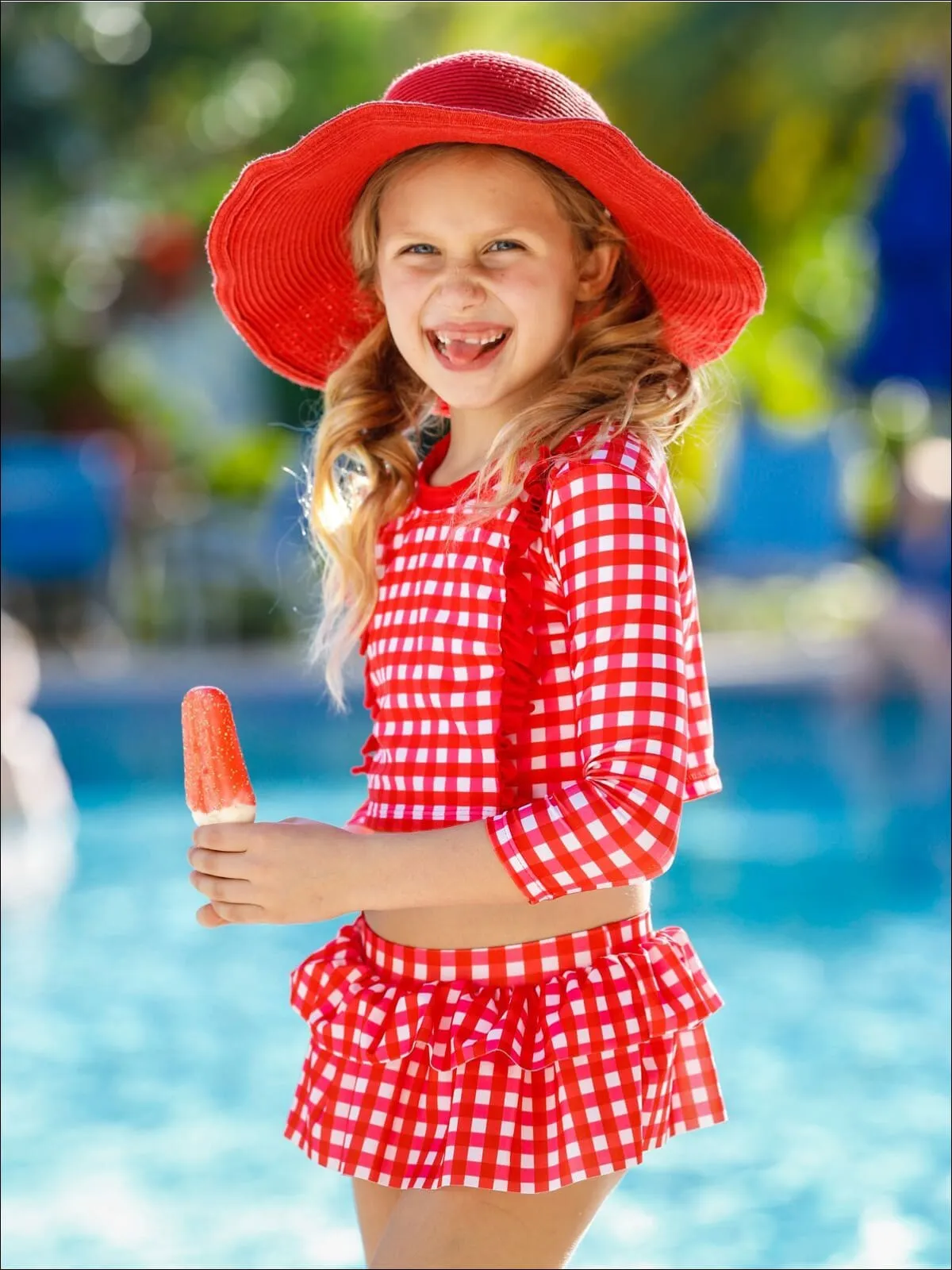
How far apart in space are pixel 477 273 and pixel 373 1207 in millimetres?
1249

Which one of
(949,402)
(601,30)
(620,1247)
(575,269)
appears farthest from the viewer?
(601,30)

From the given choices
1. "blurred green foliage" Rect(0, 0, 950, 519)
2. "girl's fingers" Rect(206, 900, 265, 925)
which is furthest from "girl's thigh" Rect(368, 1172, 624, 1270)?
"blurred green foliage" Rect(0, 0, 950, 519)

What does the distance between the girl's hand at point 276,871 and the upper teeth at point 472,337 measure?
0.68m

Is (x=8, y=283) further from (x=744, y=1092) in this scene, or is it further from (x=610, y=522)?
(x=610, y=522)

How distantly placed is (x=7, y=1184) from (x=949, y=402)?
39.4 ft

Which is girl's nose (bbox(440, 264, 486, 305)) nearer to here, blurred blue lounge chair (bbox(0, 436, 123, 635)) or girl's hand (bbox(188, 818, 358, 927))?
girl's hand (bbox(188, 818, 358, 927))

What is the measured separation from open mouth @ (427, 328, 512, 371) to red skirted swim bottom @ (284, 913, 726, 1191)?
2.50ft

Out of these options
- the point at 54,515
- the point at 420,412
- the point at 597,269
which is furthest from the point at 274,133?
the point at 597,269

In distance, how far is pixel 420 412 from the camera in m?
2.73

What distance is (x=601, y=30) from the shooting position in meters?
19.9

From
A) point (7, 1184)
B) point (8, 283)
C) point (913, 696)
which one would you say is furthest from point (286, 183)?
point (8, 283)

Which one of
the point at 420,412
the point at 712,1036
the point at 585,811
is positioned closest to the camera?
the point at 585,811

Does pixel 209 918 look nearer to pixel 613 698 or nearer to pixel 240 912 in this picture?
pixel 240 912

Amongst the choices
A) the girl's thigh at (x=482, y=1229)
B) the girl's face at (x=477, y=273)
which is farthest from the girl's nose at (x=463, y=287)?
the girl's thigh at (x=482, y=1229)
